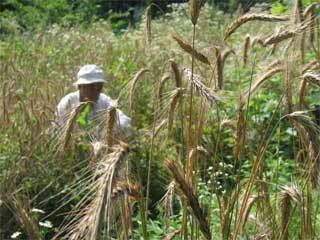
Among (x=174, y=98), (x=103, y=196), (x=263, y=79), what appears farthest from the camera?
(x=263, y=79)

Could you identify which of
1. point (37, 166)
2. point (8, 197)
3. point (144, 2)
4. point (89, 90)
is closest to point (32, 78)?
point (89, 90)

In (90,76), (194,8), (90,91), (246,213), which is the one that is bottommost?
(90,91)

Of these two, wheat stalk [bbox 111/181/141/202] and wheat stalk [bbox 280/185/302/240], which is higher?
wheat stalk [bbox 111/181/141/202]

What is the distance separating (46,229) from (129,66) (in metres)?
2.99

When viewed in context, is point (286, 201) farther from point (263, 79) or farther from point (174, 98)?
point (263, 79)

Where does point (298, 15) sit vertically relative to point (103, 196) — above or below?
above

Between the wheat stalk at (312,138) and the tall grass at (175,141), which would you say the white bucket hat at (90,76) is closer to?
the tall grass at (175,141)

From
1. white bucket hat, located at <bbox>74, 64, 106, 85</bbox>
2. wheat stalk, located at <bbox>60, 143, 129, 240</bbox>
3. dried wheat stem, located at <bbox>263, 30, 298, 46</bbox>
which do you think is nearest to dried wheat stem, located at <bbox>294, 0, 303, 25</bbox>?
dried wheat stem, located at <bbox>263, 30, 298, 46</bbox>

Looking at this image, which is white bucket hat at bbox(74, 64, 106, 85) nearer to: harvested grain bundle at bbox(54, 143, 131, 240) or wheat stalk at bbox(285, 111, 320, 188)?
wheat stalk at bbox(285, 111, 320, 188)

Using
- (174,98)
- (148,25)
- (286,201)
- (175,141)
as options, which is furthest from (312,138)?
(175,141)

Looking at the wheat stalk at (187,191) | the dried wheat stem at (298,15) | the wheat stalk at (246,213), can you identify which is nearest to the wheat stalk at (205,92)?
the wheat stalk at (187,191)

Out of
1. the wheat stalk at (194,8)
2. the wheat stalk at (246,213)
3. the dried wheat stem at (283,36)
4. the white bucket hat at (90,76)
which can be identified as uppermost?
the wheat stalk at (194,8)

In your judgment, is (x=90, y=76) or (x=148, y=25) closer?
(x=148, y=25)

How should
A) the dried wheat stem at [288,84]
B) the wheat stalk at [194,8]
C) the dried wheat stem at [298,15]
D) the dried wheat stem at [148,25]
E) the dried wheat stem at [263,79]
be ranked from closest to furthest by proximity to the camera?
1. the wheat stalk at [194,8]
2. the dried wheat stem at [288,84]
3. the dried wheat stem at [263,79]
4. the dried wheat stem at [148,25]
5. the dried wheat stem at [298,15]
